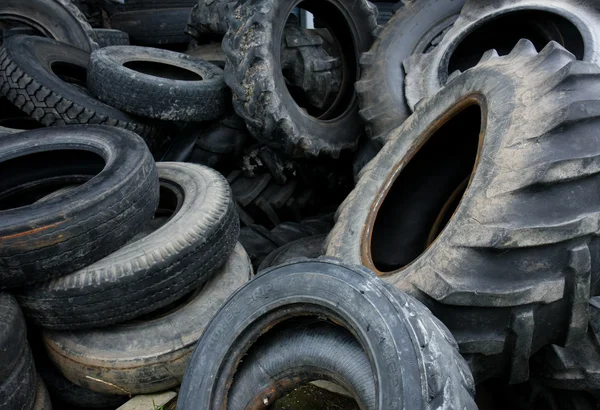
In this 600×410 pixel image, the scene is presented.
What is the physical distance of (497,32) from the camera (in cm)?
326

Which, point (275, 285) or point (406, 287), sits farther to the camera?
point (406, 287)

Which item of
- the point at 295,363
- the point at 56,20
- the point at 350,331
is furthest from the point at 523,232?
the point at 56,20

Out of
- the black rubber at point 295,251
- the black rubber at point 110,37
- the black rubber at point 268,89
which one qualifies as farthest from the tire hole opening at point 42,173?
the black rubber at point 110,37

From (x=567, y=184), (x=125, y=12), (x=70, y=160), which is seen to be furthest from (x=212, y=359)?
(x=125, y=12)

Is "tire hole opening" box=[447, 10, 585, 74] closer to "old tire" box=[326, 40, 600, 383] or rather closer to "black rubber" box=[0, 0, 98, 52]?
"old tire" box=[326, 40, 600, 383]

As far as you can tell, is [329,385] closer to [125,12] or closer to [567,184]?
[567,184]

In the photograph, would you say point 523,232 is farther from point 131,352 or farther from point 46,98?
point 46,98

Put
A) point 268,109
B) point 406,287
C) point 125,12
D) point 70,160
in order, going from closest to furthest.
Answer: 1. point 406,287
2. point 70,160
3. point 268,109
4. point 125,12

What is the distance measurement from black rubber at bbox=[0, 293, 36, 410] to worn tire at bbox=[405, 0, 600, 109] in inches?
85.4

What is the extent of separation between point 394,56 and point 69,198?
212cm

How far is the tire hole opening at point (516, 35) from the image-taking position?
2.86m

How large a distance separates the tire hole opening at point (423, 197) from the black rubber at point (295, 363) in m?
0.90

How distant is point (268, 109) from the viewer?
114 inches

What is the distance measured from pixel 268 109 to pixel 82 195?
1.22 meters
